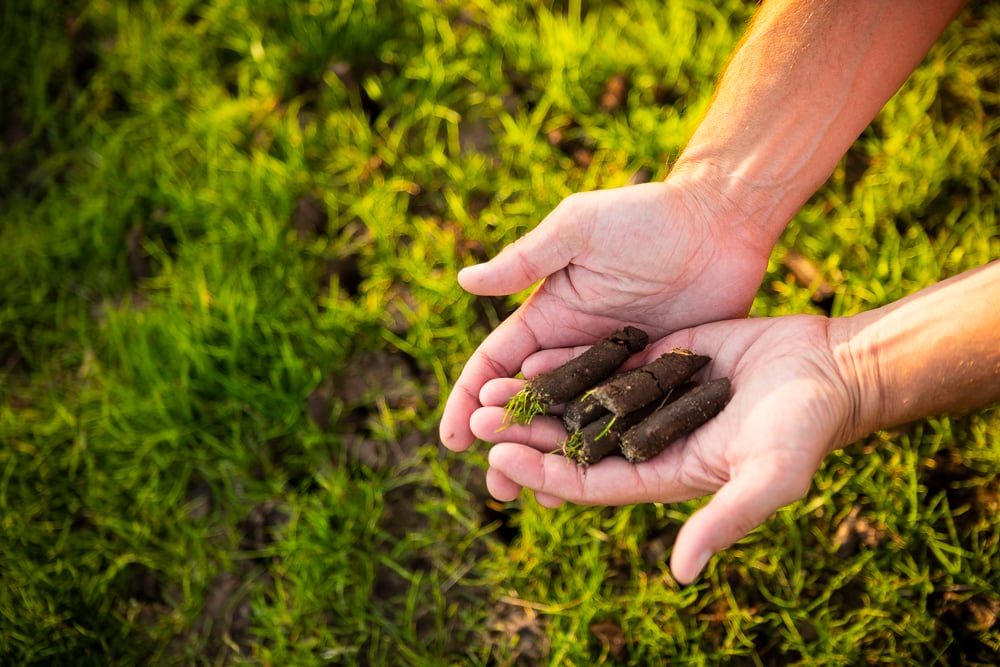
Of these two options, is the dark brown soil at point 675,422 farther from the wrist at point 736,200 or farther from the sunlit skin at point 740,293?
the wrist at point 736,200

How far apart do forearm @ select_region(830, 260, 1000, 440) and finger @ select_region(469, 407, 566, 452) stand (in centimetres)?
99

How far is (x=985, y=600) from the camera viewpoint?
8.91ft

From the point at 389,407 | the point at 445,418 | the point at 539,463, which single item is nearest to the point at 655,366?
the point at 539,463

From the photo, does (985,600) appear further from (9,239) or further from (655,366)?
(9,239)

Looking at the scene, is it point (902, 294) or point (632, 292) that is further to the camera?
point (902, 294)

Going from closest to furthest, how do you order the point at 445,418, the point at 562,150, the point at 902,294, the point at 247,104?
the point at 445,418 < the point at 902,294 < the point at 562,150 < the point at 247,104

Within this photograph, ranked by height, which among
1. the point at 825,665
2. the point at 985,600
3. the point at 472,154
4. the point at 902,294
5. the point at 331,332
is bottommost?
the point at 825,665

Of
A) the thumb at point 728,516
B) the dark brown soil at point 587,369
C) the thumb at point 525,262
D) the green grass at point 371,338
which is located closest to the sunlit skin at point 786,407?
the thumb at point 728,516

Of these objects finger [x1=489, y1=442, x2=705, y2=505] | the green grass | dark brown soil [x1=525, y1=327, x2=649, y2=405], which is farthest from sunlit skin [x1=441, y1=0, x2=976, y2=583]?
the green grass

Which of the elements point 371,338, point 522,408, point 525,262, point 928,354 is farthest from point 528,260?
point 928,354

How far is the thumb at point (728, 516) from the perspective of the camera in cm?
193

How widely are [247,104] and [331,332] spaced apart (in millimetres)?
1651

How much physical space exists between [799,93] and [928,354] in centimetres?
118

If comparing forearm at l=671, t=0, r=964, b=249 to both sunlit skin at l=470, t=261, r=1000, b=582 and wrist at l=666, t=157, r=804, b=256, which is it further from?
sunlit skin at l=470, t=261, r=1000, b=582
